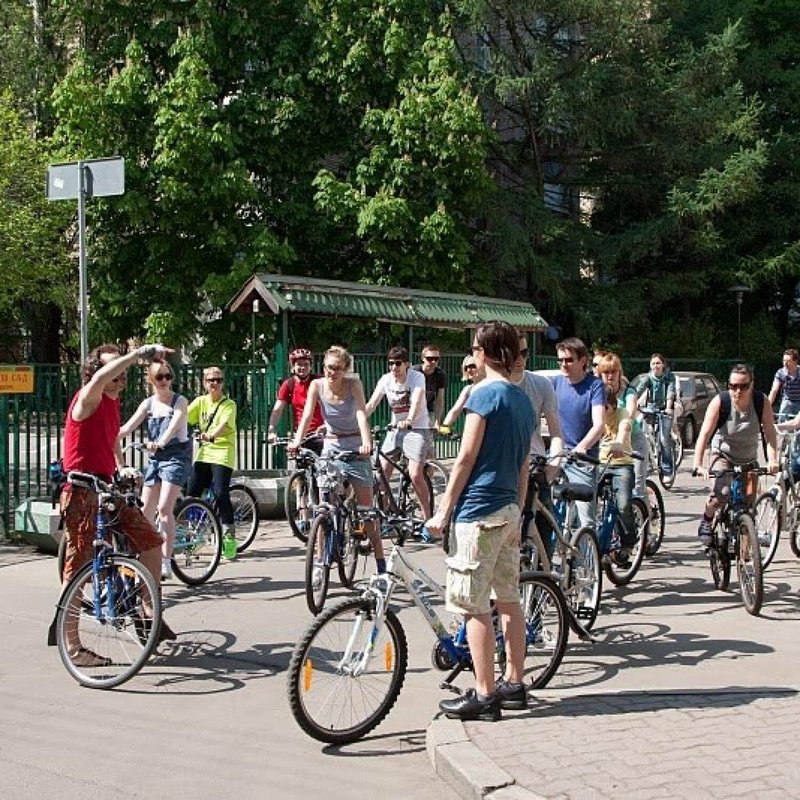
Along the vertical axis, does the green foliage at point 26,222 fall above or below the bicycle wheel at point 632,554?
above

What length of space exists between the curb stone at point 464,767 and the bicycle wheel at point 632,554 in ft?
13.2

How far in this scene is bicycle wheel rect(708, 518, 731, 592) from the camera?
8.55 meters

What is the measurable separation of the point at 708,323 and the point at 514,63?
12821 mm

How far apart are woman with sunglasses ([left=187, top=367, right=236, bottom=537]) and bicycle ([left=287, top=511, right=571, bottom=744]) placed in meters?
4.62

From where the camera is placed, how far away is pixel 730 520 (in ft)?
27.6

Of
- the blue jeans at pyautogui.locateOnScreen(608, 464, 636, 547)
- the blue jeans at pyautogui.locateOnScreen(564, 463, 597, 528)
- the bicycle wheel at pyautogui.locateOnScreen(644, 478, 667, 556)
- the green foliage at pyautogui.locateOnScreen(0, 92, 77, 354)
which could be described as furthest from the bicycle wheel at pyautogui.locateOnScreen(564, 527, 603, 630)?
the green foliage at pyautogui.locateOnScreen(0, 92, 77, 354)

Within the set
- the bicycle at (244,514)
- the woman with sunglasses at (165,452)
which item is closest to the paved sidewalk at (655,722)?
the woman with sunglasses at (165,452)

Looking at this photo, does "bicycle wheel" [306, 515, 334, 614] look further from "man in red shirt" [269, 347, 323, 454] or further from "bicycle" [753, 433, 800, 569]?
"man in red shirt" [269, 347, 323, 454]

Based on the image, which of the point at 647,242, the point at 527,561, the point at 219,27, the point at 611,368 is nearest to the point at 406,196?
the point at 219,27

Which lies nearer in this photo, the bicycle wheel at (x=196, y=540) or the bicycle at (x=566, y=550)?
the bicycle at (x=566, y=550)

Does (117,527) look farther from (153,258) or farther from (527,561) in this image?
(153,258)

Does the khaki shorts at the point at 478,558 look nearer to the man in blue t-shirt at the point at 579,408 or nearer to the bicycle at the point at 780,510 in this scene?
the man in blue t-shirt at the point at 579,408

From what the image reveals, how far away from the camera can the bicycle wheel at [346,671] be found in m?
5.16

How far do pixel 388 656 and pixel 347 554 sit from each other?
326cm
